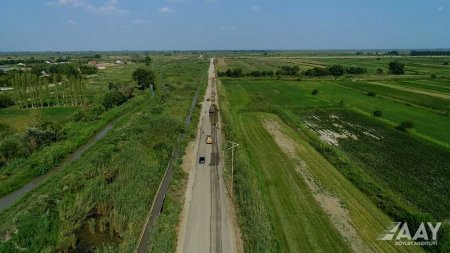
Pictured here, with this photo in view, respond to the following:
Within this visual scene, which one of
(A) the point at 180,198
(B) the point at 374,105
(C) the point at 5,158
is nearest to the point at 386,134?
(B) the point at 374,105

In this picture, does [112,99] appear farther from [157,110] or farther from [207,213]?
[207,213]

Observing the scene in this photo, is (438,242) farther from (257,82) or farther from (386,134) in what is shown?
(257,82)

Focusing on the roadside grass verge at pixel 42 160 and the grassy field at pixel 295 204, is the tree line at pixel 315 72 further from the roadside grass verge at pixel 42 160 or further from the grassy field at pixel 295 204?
the grassy field at pixel 295 204

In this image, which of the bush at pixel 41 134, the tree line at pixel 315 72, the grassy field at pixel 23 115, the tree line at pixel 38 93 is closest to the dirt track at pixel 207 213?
the bush at pixel 41 134

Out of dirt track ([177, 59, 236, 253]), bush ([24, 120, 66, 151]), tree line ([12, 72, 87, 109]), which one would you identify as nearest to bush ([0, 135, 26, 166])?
bush ([24, 120, 66, 151])

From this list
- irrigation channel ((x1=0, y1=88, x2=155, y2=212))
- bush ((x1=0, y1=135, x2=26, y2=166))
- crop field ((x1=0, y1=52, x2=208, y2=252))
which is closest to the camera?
crop field ((x1=0, y1=52, x2=208, y2=252))

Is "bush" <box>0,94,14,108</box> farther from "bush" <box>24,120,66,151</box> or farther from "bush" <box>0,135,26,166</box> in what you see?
"bush" <box>0,135,26,166</box>
